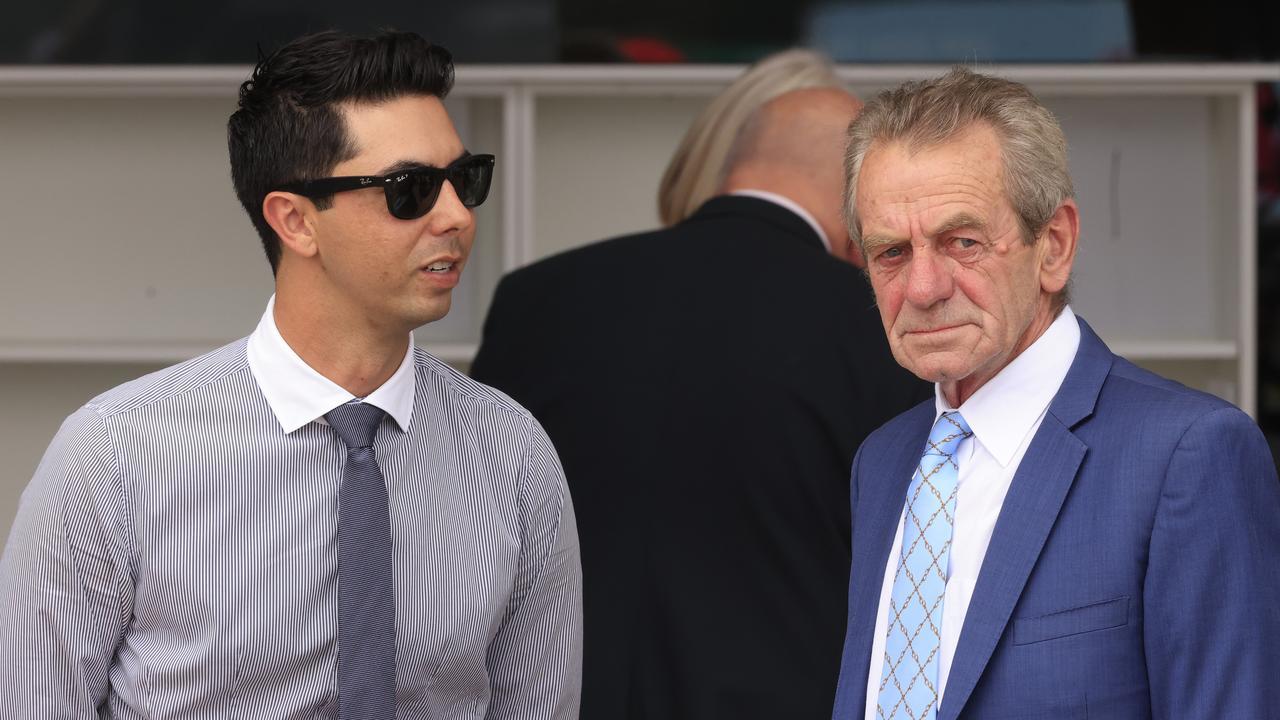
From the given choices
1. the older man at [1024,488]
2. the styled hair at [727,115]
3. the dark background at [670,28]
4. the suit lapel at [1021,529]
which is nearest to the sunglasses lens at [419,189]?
the older man at [1024,488]

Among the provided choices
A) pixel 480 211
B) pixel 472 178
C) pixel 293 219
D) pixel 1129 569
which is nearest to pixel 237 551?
pixel 293 219

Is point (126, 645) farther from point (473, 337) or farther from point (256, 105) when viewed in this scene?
point (473, 337)

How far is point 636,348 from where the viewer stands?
7.77 feet

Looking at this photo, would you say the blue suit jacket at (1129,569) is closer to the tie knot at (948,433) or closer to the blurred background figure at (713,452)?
the tie knot at (948,433)

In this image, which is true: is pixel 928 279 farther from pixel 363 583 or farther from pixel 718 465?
pixel 718 465

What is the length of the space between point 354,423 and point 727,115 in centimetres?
124

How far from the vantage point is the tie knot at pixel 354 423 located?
167cm

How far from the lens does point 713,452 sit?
229 cm

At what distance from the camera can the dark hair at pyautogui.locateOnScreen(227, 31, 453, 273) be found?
1640mm

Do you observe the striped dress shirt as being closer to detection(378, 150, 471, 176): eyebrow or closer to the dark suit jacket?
detection(378, 150, 471, 176): eyebrow

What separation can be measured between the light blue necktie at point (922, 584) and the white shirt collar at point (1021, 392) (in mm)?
36

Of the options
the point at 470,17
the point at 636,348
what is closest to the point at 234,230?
the point at 470,17

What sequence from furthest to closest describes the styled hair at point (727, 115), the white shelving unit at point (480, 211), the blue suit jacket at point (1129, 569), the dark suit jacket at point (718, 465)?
the white shelving unit at point (480, 211), the styled hair at point (727, 115), the dark suit jacket at point (718, 465), the blue suit jacket at point (1129, 569)

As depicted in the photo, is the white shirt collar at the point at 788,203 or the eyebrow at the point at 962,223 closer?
the eyebrow at the point at 962,223
